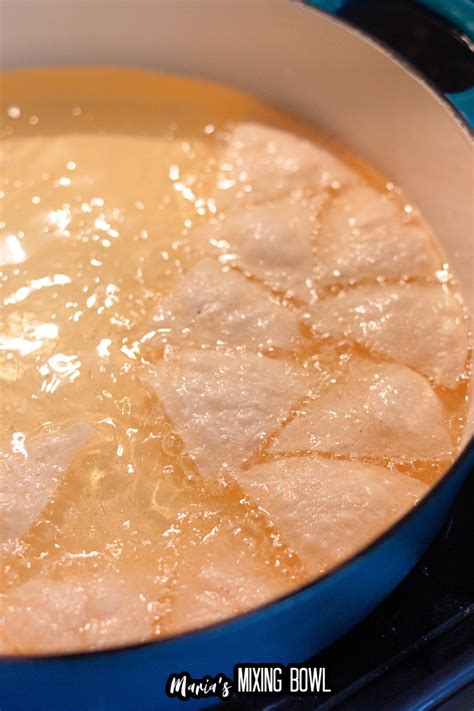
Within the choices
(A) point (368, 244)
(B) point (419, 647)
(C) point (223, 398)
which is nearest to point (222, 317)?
(C) point (223, 398)

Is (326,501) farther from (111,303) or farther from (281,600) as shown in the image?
(111,303)

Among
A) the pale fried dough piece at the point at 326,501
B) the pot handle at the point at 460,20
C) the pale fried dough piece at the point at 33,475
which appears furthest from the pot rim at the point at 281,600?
the pot handle at the point at 460,20

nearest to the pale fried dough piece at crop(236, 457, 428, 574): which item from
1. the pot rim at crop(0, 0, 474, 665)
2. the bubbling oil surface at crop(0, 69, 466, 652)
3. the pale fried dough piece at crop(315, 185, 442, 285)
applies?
the bubbling oil surface at crop(0, 69, 466, 652)

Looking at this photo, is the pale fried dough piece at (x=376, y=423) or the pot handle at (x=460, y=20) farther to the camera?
the pot handle at (x=460, y=20)

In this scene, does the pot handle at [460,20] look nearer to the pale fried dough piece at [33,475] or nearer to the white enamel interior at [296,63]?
the white enamel interior at [296,63]

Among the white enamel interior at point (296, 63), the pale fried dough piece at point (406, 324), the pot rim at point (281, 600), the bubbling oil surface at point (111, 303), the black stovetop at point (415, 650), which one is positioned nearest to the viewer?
the pot rim at point (281, 600)

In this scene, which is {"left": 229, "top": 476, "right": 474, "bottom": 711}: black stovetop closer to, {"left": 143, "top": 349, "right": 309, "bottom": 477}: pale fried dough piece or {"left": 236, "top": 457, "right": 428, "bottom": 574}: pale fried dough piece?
{"left": 236, "top": 457, "right": 428, "bottom": 574}: pale fried dough piece

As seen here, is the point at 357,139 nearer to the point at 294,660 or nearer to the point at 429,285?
the point at 429,285
